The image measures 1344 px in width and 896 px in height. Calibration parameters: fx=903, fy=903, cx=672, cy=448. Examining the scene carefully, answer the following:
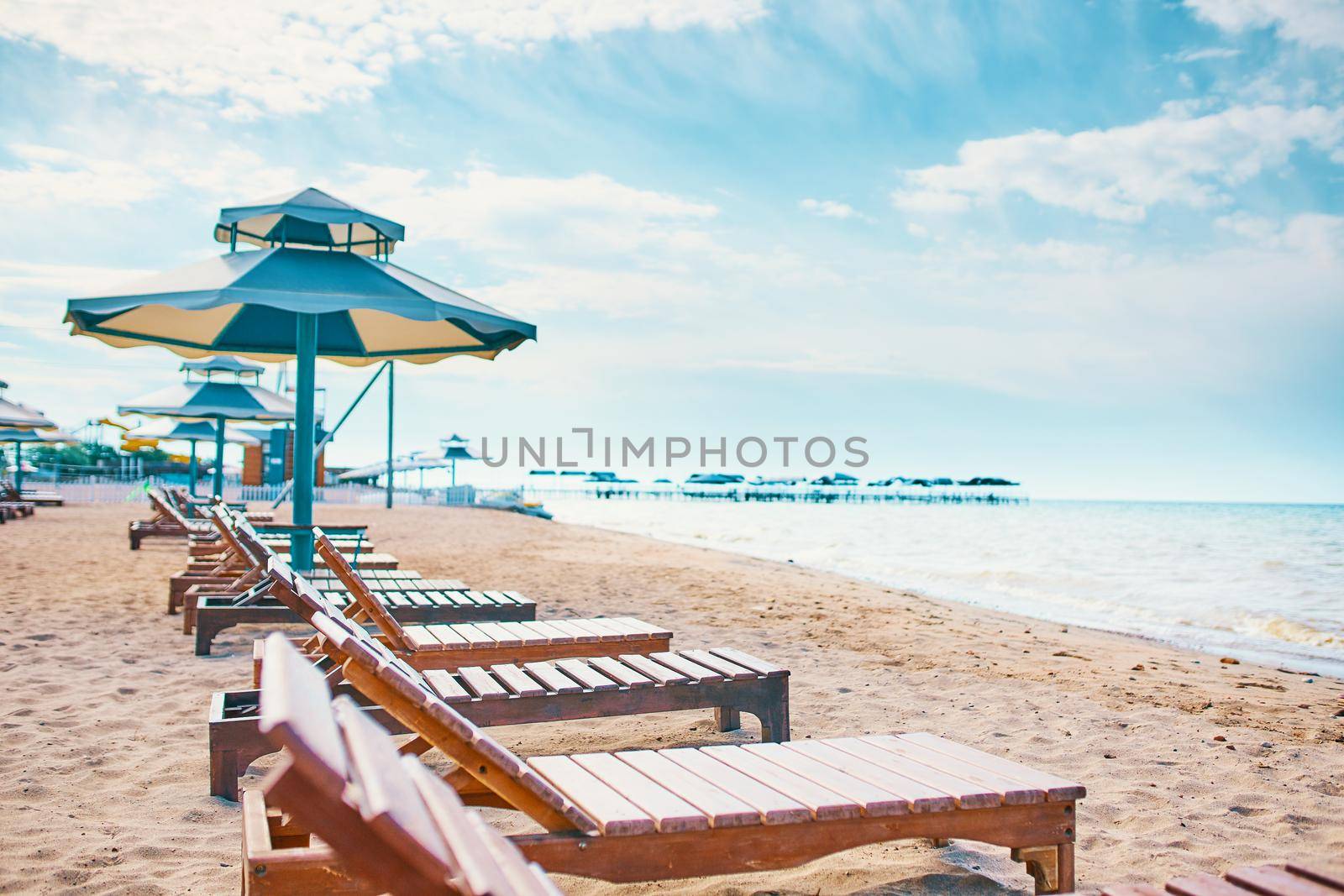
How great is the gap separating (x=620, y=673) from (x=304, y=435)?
201 inches

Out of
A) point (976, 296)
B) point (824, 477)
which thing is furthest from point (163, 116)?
point (824, 477)

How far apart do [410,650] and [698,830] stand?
234 centimetres

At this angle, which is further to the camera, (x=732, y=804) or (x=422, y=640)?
(x=422, y=640)

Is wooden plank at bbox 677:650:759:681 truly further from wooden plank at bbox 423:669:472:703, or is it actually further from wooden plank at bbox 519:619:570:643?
wooden plank at bbox 423:669:472:703

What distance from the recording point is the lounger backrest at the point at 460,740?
2020mm

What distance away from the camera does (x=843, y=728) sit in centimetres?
454

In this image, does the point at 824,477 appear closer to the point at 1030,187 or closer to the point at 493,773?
the point at 1030,187

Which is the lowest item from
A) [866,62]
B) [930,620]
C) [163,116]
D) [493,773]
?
[930,620]

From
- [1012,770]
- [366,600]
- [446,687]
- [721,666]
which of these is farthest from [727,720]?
[1012,770]

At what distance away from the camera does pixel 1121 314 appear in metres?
29.7

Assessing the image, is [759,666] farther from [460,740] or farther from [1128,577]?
[1128,577]

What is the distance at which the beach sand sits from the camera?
9.53ft

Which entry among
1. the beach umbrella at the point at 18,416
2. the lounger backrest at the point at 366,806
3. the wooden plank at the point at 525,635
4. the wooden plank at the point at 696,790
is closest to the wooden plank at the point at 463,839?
the lounger backrest at the point at 366,806

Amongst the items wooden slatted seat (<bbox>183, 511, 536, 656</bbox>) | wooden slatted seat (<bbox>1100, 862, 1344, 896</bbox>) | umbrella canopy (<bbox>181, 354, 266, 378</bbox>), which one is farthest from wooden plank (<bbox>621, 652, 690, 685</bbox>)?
umbrella canopy (<bbox>181, 354, 266, 378</bbox>)
